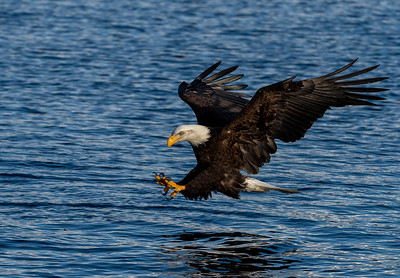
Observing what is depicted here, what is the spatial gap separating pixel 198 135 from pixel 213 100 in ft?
4.85

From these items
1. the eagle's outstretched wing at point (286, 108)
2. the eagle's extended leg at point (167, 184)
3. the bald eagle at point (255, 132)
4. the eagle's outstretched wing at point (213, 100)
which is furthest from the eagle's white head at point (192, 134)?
the eagle's outstretched wing at point (213, 100)

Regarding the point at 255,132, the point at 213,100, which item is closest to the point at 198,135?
the point at 255,132

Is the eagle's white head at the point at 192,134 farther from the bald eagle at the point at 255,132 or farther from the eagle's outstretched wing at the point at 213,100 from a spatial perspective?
the eagle's outstretched wing at the point at 213,100

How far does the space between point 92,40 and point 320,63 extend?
5391 millimetres

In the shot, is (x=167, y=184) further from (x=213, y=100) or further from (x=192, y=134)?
(x=213, y=100)

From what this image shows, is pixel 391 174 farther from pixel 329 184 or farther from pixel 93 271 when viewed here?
pixel 93 271

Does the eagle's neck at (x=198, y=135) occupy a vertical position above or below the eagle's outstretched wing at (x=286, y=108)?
below

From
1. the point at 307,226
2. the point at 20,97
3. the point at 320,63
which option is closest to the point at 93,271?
the point at 307,226

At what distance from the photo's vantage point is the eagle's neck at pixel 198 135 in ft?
28.6

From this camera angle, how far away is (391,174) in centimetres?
1116

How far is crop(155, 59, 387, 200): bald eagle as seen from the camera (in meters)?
8.30

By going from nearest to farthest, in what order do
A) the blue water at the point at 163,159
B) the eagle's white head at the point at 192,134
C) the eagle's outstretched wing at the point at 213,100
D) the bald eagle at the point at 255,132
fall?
the blue water at the point at 163,159 → the bald eagle at the point at 255,132 → the eagle's white head at the point at 192,134 → the eagle's outstretched wing at the point at 213,100

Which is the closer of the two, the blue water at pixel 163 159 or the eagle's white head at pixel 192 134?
the blue water at pixel 163 159

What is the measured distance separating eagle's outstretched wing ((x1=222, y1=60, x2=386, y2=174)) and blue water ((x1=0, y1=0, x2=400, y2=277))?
0.96 meters
